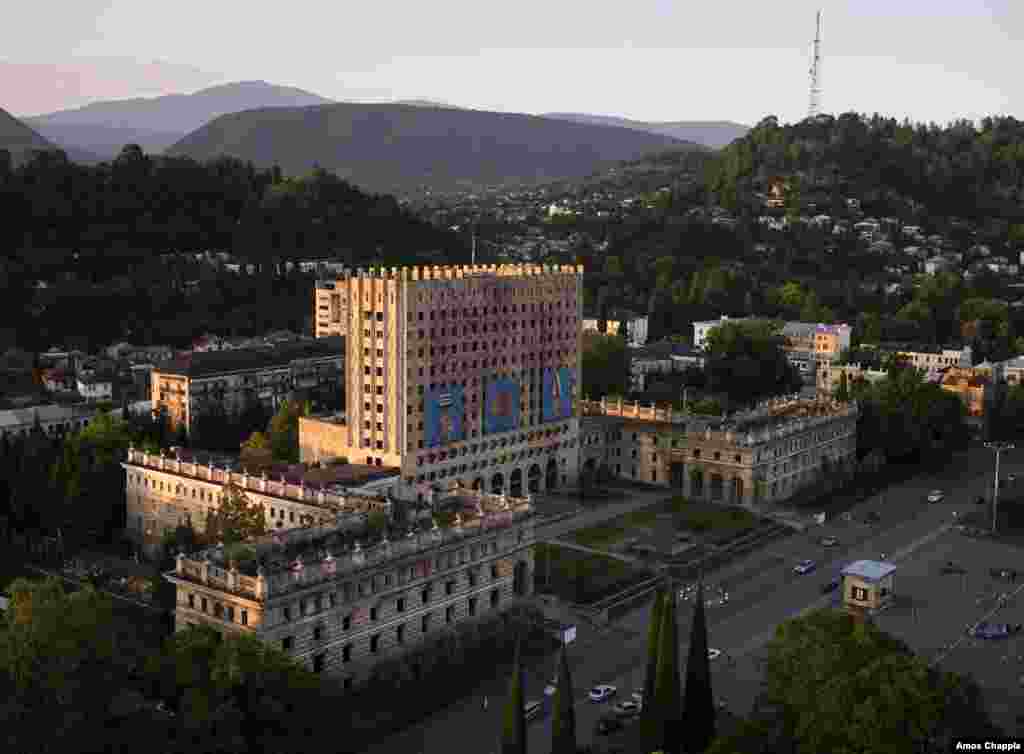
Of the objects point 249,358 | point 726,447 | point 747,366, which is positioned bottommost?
point 726,447

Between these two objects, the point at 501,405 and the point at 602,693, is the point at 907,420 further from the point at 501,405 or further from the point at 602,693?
the point at 602,693

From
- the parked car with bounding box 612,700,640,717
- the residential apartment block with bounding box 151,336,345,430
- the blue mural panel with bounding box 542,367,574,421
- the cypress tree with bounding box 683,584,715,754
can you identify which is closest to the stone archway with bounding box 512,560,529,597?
the parked car with bounding box 612,700,640,717

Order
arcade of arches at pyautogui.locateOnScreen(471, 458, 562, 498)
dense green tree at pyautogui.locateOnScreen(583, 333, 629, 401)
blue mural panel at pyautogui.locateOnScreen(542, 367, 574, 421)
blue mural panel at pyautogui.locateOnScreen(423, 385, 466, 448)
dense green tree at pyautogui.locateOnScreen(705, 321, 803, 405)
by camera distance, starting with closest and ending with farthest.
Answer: blue mural panel at pyautogui.locateOnScreen(423, 385, 466, 448)
arcade of arches at pyautogui.locateOnScreen(471, 458, 562, 498)
blue mural panel at pyautogui.locateOnScreen(542, 367, 574, 421)
dense green tree at pyautogui.locateOnScreen(583, 333, 629, 401)
dense green tree at pyautogui.locateOnScreen(705, 321, 803, 405)

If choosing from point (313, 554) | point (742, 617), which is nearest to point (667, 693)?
point (313, 554)

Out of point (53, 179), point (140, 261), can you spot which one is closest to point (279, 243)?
point (140, 261)

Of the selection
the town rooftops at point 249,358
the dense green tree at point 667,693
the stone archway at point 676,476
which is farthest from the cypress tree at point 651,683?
the town rooftops at point 249,358

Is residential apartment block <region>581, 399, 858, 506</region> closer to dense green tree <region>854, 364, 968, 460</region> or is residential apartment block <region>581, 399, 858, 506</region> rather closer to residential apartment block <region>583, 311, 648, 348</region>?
dense green tree <region>854, 364, 968, 460</region>

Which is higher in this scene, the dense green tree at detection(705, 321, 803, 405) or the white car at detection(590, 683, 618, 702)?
the dense green tree at detection(705, 321, 803, 405)
